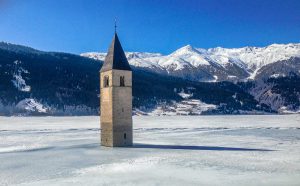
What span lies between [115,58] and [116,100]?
21.8ft

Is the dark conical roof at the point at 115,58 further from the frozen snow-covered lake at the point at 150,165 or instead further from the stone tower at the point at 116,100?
the frozen snow-covered lake at the point at 150,165

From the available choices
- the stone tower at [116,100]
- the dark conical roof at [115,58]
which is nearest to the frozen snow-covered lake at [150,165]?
the stone tower at [116,100]

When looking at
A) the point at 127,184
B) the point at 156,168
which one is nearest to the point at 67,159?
the point at 156,168

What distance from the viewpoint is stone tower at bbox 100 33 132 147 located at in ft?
187

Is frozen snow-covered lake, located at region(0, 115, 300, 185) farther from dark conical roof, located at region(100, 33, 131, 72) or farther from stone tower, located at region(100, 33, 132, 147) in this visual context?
dark conical roof, located at region(100, 33, 131, 72)

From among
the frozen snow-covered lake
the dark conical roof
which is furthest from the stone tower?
the frozen snow-covered lake

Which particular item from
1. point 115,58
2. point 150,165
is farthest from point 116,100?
point 150,165

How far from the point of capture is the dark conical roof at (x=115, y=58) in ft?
197

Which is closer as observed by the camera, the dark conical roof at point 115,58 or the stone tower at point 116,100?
the stone tower at point 116,100

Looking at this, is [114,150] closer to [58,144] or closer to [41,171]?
[58,144]

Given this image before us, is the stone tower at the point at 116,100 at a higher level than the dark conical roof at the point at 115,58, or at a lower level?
lower

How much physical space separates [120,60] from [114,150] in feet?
50.8

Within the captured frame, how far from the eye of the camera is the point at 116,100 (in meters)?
58.1

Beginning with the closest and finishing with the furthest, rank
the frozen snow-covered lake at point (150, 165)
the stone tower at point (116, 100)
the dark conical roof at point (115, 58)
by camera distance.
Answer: the frozen snow-covered lake at point (150, 165) → the stone tower at point (116, 100) → the dark conical roof at point (115, 58)
